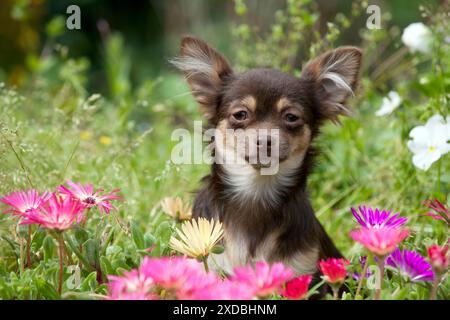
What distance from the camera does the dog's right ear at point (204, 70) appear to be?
317 centimetres

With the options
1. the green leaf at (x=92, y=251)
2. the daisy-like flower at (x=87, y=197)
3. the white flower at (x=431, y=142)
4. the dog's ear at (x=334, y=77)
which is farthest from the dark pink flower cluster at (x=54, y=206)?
the white flower at (x=431, y=142)

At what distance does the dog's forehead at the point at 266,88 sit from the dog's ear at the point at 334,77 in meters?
0.14

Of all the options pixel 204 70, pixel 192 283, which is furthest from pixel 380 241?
pixel 204 70

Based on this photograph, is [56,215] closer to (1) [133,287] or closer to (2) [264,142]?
(1) [133,287]

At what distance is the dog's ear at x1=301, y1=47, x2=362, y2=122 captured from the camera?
10.2 feet

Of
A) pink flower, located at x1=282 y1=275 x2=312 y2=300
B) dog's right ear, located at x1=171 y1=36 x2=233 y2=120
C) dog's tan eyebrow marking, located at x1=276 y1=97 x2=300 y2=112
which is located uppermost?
dog's right ear, located at x1=171 y1=36 x2=233 y2=120

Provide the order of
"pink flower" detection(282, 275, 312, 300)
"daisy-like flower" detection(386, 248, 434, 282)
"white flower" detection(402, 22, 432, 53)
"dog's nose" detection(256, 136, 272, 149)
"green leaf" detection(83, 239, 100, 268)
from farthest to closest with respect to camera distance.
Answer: "white flower" detection(402, 22, 432, 53), "dog's nose" detection(256, 136, 272, 149), "green leaf" detection(83, 239, 100, 268), "daisy-like flower" detection(386, 248, 434, 282), "pink flower" detection(282, 275, 312, 300)

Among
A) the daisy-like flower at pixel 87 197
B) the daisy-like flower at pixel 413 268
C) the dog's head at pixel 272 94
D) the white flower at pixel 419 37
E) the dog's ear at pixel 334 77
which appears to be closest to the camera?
the daisy-like flower at pixel 413 268

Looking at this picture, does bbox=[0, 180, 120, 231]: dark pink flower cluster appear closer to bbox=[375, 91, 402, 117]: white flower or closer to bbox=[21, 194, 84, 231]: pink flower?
bbox=[21, 194, 84, 231]: pink flower

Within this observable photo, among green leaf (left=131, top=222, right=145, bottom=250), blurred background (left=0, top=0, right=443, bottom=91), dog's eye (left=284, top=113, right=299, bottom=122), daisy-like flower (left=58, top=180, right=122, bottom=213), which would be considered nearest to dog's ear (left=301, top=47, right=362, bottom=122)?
dog's eye (left=284, top=113, right=299, bottom=122)

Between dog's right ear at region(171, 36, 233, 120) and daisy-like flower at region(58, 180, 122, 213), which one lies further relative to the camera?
dog's right ear at region(171, 36, 233, 120)

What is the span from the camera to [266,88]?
3.00 meters

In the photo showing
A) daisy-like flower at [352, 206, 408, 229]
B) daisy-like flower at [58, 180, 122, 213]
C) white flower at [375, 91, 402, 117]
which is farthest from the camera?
white flower at [375, 91, 402, 117]

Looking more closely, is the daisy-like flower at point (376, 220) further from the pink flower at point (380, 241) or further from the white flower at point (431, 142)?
the white flower at point (431, 142)
